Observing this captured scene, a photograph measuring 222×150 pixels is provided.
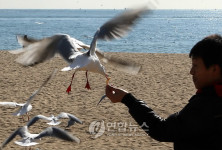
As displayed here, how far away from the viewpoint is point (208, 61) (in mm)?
2168

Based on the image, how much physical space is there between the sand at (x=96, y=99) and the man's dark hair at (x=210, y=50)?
7.27ft

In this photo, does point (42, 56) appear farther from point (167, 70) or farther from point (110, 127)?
point (167, 70)

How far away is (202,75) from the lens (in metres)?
2.19

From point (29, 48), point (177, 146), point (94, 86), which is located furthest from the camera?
point (94, 86)

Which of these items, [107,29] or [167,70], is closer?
[107,29]

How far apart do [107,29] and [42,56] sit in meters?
0.50

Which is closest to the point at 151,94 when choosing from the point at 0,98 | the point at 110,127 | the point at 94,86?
the point at 94,86

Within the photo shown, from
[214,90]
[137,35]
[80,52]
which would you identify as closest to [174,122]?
[214,90]

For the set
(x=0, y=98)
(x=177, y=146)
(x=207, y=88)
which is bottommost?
(x=177, y=146)

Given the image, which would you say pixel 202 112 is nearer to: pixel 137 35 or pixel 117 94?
pixel 117 94

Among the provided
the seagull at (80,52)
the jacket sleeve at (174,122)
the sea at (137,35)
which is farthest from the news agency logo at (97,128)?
the jacket sleeve at (174,122)

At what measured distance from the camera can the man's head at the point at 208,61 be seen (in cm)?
215

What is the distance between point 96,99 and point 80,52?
833 cm

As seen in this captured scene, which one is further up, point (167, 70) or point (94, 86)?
point (167, 70)
